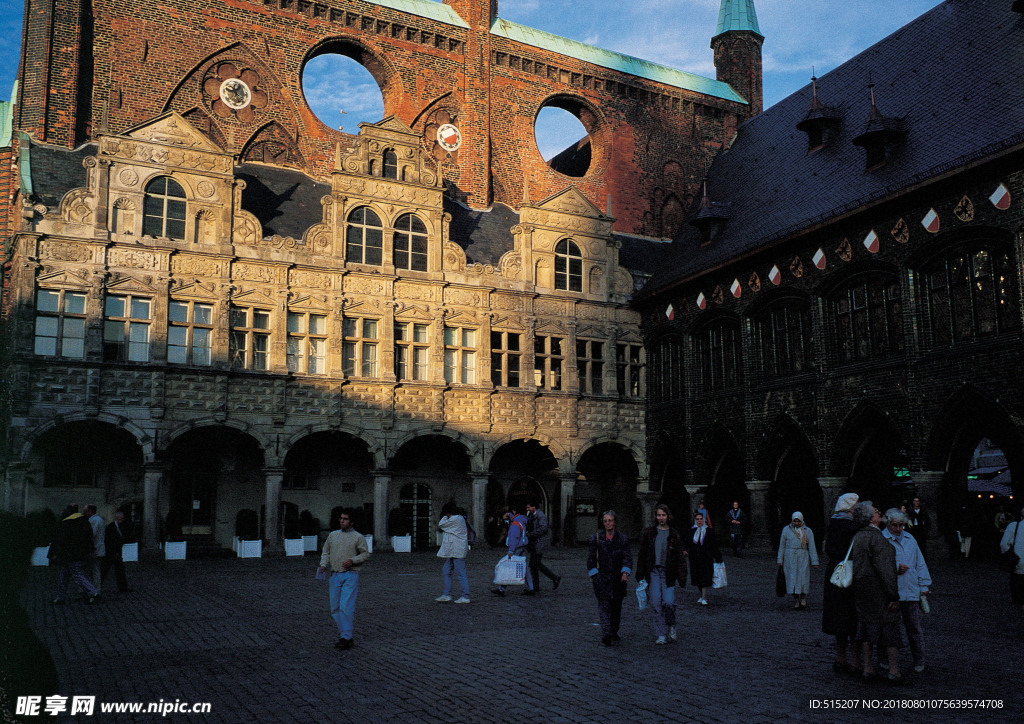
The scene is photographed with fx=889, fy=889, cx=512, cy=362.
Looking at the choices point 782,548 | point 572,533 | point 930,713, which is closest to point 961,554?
point 782,548

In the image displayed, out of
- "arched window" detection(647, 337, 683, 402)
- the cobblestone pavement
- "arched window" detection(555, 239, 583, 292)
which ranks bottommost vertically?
the cobblestone pavement

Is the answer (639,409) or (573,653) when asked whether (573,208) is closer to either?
(639,409)

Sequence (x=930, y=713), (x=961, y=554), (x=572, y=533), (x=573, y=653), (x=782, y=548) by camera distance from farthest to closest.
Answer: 1. (x=572, y=533)
2. (x=961, y=554)
3. (x=782, y=548)
4. (x=573, y=653)
5. (x=930, y=713)

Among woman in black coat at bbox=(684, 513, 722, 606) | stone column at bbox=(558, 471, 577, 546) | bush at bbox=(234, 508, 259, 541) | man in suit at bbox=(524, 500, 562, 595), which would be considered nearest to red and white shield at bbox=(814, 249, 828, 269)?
stone column at bbox=(558, 471, 577, 546)

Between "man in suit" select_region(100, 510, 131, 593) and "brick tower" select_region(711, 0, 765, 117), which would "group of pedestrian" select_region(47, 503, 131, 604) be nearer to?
"man in suit" select_region(100, 510, 131, 593)

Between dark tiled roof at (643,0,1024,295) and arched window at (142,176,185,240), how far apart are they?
14936 millimetres

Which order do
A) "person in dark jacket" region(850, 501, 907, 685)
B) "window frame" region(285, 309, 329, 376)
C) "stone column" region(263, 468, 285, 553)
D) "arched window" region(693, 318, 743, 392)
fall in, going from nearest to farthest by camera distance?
"person in dark jacket" region(850, 501, 907, 685), "stone column" region(263, 468, 285, 553), "window frame" region(285, 309, 329, 376), "arched window" region(693, 318, 743, 392)

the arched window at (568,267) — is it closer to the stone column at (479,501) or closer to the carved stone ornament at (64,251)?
the stone column at (479,501)

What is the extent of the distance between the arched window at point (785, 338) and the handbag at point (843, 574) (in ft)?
53.8

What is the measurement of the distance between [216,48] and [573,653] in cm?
2667

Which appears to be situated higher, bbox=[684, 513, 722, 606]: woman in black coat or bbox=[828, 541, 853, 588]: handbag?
bbox=[828, 541, 853, 588]: handbag

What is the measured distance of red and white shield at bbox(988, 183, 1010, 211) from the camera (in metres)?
18.1

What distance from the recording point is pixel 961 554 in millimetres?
20516

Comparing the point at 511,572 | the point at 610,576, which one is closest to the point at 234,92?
the point at 511,572
